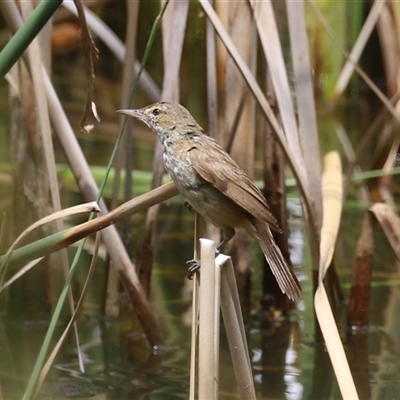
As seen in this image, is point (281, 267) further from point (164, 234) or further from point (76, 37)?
point (76, 37)

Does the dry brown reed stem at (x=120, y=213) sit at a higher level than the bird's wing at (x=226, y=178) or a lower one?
lower

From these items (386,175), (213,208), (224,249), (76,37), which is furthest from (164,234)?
(76,37)

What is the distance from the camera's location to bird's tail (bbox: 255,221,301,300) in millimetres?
2590

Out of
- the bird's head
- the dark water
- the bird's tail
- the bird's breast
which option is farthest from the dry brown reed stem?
the dark water

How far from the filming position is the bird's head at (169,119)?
9.61 feet

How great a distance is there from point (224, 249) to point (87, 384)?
0.90 m

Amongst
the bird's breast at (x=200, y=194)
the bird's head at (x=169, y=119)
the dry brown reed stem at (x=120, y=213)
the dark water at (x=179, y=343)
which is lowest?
the dark water at (x=179, y=343)

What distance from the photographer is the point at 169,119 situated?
2959 millimetres

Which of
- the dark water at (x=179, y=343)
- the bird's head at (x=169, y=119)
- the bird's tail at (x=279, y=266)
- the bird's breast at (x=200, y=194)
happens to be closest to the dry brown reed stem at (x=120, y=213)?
the bird's breast at (x=200, y=194)

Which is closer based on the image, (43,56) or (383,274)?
(43,56)

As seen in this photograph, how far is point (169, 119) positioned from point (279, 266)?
2.30ft

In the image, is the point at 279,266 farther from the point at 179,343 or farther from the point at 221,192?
the point at 179,343

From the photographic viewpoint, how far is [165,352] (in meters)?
3.48

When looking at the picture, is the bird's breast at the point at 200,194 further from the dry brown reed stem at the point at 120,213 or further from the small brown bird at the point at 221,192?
the dry brown reed stem at the point at 120,213
